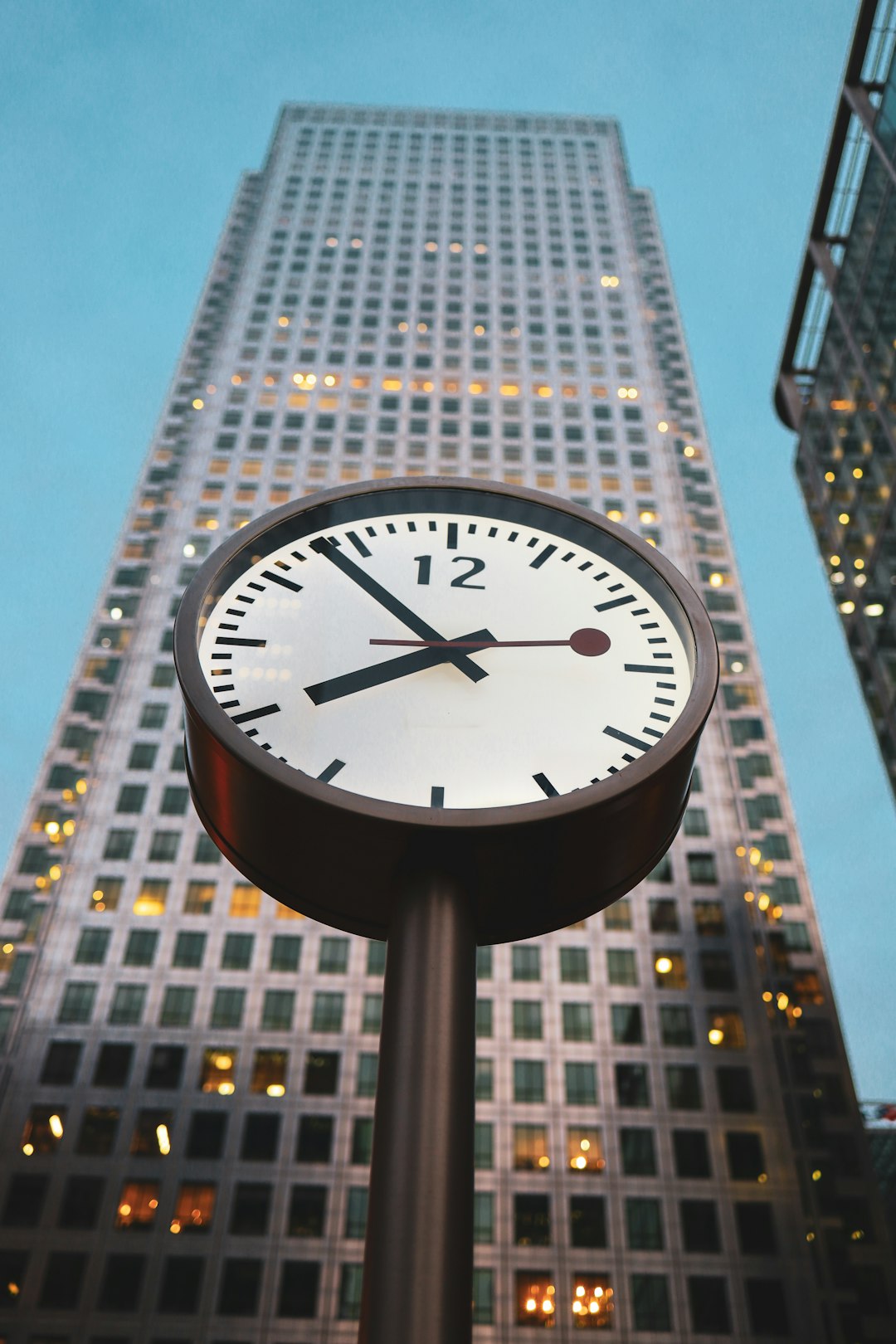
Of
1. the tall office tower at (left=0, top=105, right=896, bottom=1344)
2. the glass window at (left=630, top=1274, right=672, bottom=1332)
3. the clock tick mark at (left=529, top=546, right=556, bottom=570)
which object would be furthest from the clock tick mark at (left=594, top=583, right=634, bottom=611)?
the glass window at (left=630, top=1274, right=672, bottom=1332)

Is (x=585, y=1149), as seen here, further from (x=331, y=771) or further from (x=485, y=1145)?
(x=331, y=771)

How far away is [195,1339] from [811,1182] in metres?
20.0

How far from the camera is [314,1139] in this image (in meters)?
34.9

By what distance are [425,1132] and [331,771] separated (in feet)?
2.84

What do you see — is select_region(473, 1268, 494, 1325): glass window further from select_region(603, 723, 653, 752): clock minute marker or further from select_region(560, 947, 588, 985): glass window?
select_region(603, 723, 653, 752): clock minute marker

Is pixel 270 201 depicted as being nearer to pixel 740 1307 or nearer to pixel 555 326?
pixel 555 326

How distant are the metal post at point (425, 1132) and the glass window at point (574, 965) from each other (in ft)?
125

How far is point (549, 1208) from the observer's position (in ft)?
111

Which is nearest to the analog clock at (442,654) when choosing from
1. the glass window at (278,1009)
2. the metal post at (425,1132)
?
the metal post at (425,1132)

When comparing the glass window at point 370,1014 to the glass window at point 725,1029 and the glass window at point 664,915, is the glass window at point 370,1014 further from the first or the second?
the glass window at point 725,1029

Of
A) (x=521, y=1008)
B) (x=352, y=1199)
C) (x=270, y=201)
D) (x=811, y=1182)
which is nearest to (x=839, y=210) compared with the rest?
(x=521, y=1008)

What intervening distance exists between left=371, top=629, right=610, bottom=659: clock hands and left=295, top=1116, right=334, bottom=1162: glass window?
116 feet

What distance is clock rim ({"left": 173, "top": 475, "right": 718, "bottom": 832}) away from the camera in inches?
96.0

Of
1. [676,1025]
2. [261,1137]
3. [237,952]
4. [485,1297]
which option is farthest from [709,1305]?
[237,952]
